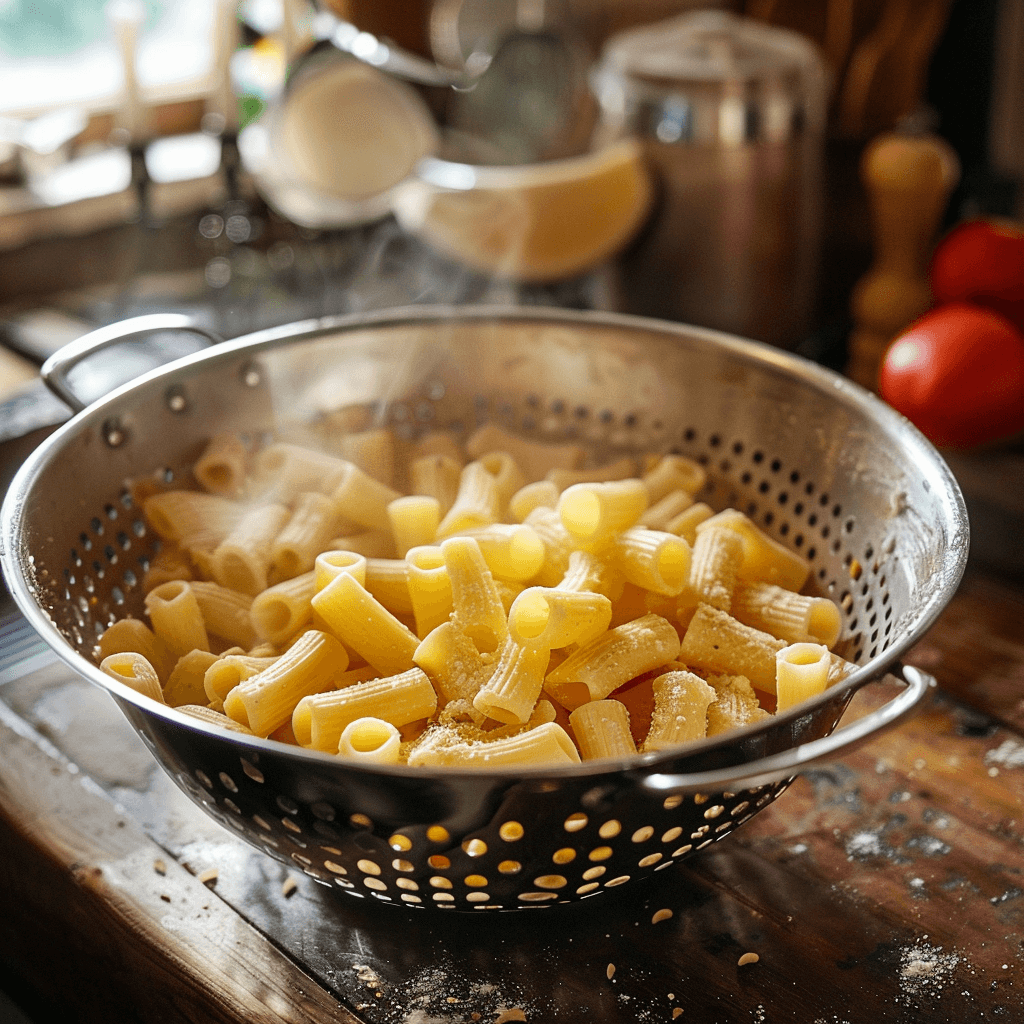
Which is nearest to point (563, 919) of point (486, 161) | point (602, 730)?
point (602, 730)

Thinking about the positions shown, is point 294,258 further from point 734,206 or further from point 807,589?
point 807,589

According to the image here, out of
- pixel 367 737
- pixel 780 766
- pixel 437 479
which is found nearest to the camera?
pixel 780 766

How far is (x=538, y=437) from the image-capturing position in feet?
3.05

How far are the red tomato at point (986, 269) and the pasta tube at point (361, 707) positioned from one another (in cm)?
82

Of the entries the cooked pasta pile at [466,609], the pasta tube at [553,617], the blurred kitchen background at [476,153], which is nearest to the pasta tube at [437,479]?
the cooked pasta pile at [466,609]

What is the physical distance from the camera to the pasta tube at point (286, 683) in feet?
2.06

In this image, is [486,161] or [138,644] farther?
[486,161]

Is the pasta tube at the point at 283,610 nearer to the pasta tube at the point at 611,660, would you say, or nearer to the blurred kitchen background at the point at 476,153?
the pasta tube at the point at 611,660

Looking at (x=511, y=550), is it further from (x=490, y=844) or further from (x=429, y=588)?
(x=490, y=844)

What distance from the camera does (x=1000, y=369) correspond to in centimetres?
101

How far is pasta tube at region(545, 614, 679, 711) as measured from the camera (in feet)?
2.12

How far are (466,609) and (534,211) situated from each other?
74 cm

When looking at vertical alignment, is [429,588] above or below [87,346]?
below

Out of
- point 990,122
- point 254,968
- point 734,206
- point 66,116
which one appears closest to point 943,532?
point 254,968
